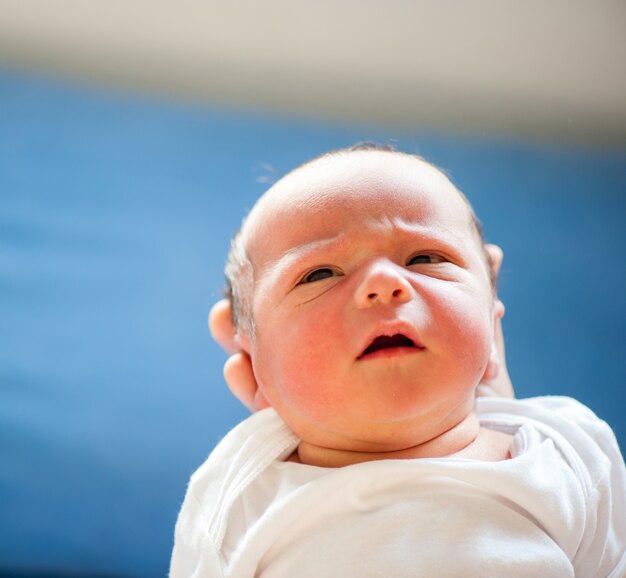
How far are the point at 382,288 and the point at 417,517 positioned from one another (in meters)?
0.19

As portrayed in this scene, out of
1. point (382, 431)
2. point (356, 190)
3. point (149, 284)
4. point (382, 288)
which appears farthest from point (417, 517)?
point (149, 284)

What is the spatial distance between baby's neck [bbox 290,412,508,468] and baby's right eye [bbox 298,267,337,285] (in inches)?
6.3

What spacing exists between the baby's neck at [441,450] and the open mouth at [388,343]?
0.11 m

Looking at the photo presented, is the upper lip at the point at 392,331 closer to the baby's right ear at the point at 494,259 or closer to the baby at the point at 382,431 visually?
the baby at the point at 382,431

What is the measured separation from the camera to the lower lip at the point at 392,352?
69 centimetres

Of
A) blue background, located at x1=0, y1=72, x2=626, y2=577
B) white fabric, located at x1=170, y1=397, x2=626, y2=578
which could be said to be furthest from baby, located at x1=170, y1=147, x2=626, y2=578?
blue background, located at x1=0, y1=72, x2=626, y2=577

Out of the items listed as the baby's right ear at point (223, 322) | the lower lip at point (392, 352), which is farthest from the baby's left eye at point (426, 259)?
the baby's right ear at point (223, 322)

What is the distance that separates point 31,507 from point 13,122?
668 mm

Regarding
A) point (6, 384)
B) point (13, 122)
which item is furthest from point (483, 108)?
point (6, 384)

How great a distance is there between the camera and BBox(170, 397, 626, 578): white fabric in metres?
0.65

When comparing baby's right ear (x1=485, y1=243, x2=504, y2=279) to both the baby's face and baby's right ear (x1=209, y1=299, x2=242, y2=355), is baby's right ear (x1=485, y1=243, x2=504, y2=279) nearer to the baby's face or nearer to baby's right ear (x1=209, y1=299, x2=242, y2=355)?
the baby's face

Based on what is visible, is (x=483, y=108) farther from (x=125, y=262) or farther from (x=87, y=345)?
(x=87, y=345)

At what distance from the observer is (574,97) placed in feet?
5.11

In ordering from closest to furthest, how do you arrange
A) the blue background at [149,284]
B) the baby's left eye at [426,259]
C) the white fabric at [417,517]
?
the white fabric at [417,517] → the baby's left eye at [426,259] → the blue background at [149,284]
